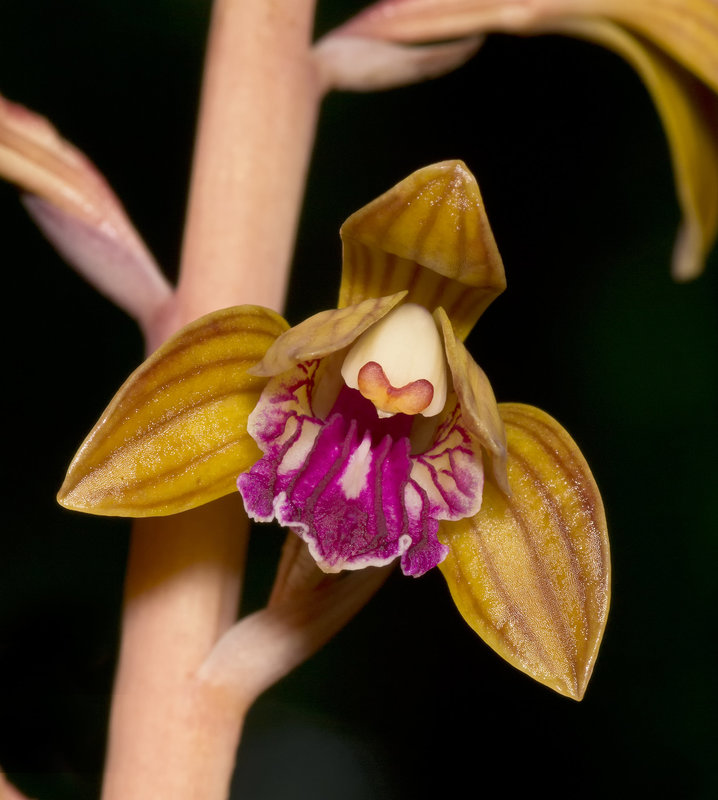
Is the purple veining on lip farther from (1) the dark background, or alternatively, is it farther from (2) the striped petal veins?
(1) the dark background

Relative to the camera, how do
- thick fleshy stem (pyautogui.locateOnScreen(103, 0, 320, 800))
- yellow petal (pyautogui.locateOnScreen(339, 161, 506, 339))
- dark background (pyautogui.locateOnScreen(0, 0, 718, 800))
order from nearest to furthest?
yellow petal (pyautogui.locateOnScreen(339, 161, 506, 339)) → thick fleshy stem (pyautogui.locateOnScreen(103, 0, 320, 800)) → dark background (pyautogui.locateOnScreen(0, 0, 718, 800))

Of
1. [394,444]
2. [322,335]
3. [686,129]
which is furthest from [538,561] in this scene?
[686,129]

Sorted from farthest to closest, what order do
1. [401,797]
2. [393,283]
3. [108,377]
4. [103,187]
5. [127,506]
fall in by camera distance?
[108,377] → [401,797] → [103,187] → [393,283] → [127,506]

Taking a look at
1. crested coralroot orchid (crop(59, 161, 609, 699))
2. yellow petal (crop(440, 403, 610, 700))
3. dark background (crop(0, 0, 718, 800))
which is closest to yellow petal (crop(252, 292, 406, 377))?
crested coralroot orchid (crop(59, 161, 609, 699))

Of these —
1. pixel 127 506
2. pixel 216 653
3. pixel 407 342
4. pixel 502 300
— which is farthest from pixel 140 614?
pixel 502 300

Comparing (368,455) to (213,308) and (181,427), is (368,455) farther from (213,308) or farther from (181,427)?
(213,308)

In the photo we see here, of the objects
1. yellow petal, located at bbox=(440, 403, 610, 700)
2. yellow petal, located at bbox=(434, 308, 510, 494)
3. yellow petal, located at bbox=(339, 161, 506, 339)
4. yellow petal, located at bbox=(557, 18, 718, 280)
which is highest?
yellow petal, located at bbox=(557, 18, 718, 280)

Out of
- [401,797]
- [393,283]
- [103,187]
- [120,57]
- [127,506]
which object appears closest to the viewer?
[127,506]

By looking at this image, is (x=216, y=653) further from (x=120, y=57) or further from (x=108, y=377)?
(x=120, y=57)
